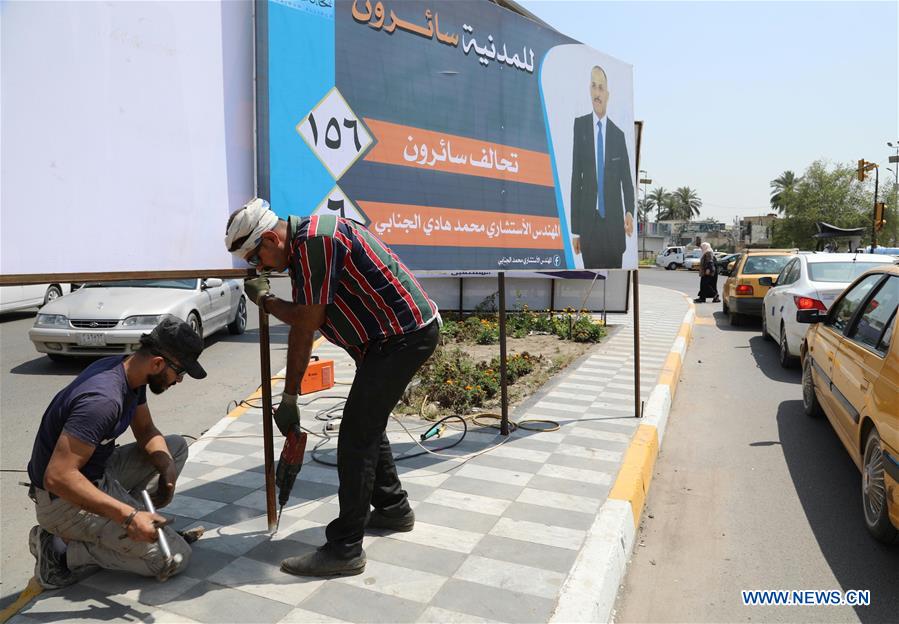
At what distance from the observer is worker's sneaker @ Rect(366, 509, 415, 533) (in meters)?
3.46

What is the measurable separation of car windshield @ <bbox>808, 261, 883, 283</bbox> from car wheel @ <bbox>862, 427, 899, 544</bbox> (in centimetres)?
558

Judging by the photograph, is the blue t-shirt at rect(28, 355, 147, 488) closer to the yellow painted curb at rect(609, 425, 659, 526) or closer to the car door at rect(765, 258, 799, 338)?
the yellow painted curb at rect(609, 425, 659, 526)

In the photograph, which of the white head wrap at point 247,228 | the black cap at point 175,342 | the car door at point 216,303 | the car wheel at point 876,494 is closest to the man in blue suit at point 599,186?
the car wheel at point 876,494

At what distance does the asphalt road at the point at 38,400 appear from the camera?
3.74 meters

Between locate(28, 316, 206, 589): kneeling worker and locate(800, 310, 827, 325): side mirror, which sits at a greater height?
locate(800, 310, 827, 325): side mirror

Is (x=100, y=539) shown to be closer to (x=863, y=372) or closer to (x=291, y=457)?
(x=291, y=457)

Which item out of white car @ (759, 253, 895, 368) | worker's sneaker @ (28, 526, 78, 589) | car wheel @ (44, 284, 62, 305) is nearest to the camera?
worker's sneaker @ (28, 526, 78, 589)

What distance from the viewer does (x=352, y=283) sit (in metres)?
2.96

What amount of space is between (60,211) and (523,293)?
11.3 m

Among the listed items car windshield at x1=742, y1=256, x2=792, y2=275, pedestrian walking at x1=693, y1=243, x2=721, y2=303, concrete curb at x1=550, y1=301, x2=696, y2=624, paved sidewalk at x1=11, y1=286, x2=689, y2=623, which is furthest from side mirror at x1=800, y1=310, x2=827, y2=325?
pedestrian walking at x1=693, y1=243, x2=721, y2=303

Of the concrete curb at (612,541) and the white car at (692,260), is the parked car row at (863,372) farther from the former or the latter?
Result: the white car at (692,260)

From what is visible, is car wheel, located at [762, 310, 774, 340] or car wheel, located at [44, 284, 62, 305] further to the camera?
car wheel, located at [44, 284, 62, 305]

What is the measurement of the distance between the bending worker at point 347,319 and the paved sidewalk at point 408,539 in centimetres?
26

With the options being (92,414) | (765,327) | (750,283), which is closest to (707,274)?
(750,283)
